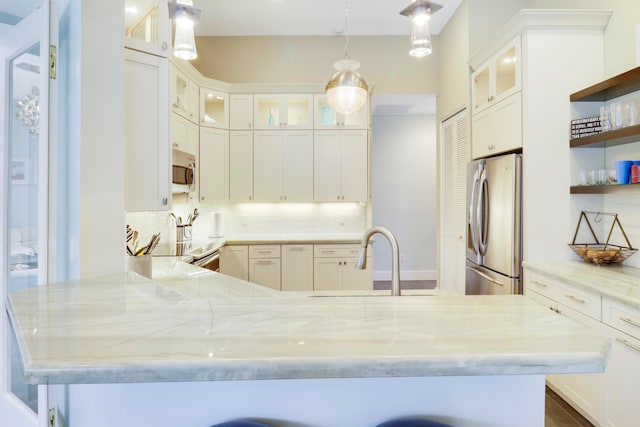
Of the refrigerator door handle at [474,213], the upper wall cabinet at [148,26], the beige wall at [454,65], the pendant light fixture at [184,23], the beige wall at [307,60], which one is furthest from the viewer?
the beige wall at [307,60]

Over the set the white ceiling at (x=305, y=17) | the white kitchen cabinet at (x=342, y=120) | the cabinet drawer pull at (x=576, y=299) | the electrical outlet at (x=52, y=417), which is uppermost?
the white ceiling at (x=305, y=17)

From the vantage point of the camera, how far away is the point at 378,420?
950 mm

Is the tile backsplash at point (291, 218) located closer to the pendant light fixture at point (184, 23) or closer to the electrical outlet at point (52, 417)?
the pendant light fixture at point (184, 23)

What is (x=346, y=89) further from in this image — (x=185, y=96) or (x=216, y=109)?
(x=216, y=109)

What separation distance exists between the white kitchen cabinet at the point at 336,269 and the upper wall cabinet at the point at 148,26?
2.85 metres

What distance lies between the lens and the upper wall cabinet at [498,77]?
2.90 metres

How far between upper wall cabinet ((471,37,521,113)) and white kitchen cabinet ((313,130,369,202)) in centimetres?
145

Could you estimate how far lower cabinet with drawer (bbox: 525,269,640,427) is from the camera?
181cm

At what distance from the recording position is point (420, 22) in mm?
1888

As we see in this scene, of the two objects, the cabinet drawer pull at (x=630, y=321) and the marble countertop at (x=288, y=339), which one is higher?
the marble countertop at (x=288, y=339)

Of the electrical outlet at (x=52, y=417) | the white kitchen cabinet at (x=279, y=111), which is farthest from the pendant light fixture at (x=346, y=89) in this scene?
the electrical outlet at (x=52, y=417)

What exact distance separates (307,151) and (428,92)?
182 centimetres

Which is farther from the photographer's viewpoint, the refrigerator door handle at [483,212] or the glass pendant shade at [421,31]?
the refrigerator door handle at [483,212]

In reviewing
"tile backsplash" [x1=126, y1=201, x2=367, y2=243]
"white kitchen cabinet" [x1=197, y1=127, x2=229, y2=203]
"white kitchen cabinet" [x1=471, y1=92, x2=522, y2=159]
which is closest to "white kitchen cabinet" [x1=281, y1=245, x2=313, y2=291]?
"tile backsplash" [x1=126, y1=201, x2=367, y2=243]
